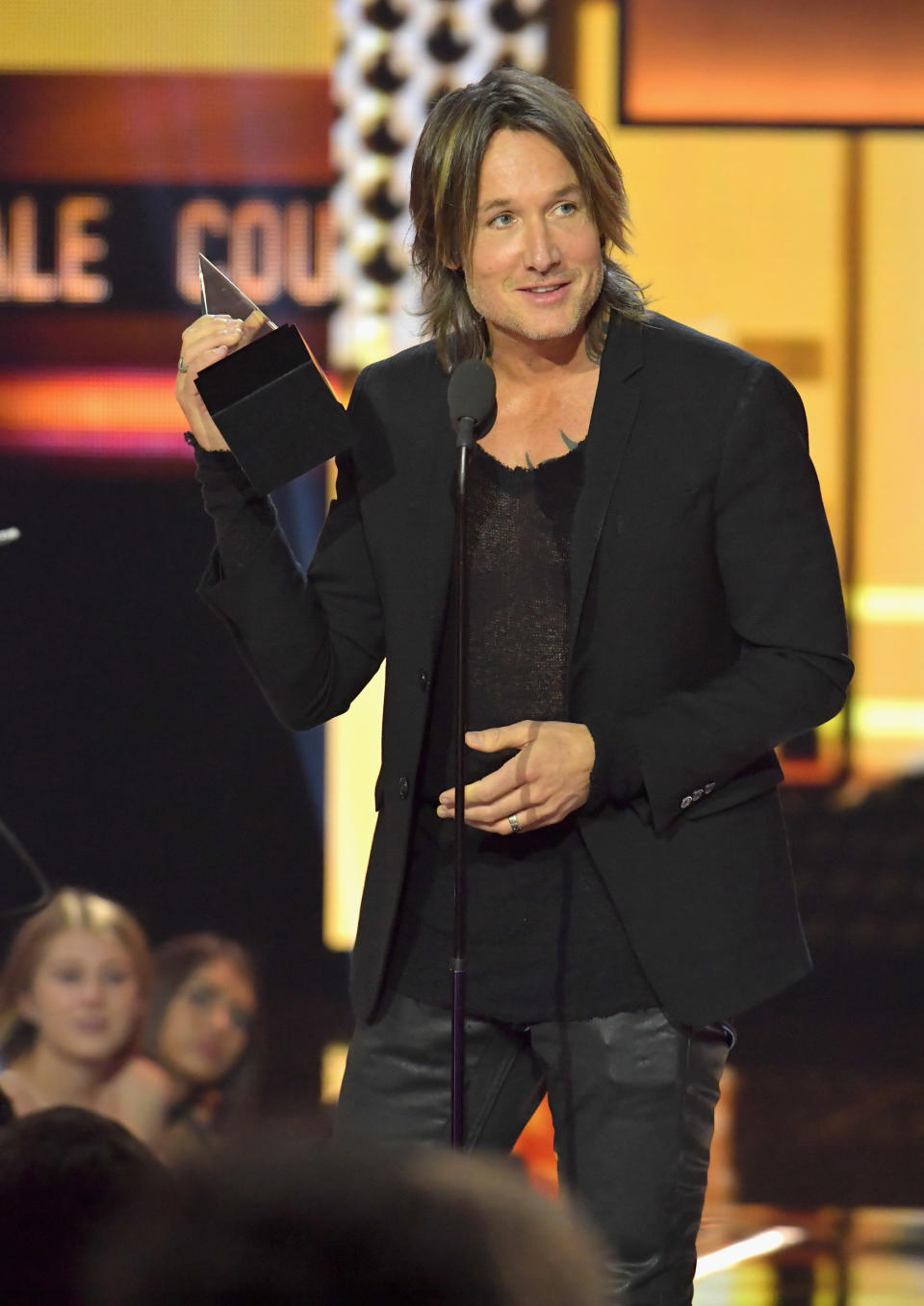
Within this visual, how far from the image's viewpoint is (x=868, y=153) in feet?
12.8

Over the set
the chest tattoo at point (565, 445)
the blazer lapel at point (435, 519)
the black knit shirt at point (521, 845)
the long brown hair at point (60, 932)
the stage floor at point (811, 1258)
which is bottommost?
the stage floor at point (811, 1258)

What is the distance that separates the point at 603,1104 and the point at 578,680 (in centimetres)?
45

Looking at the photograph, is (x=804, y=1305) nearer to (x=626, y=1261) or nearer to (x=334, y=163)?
(x=626, y=1261)

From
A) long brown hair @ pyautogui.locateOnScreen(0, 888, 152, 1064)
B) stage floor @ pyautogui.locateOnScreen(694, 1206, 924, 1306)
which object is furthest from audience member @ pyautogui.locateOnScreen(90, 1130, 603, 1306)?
long brown hair @ pyautogui.locateOnScreen(0, 888, 152, 1064)

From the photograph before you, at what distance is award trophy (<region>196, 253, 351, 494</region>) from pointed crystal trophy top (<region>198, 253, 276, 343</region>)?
0.02 metres

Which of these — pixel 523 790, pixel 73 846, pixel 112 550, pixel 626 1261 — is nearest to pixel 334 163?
pixel 112 550

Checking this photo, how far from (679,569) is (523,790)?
0.98ft

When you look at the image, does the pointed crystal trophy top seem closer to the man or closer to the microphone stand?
the man

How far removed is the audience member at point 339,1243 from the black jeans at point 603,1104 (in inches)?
45.1

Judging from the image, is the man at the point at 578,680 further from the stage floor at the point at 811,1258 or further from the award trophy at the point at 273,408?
the stage floor at the point at 811,1258

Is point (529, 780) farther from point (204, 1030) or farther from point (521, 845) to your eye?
point (204, 1030)

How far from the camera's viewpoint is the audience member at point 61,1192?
861 mm

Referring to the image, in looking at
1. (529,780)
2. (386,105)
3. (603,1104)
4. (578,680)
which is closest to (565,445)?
(578,680)

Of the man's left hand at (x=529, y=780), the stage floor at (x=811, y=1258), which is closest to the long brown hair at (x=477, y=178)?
the man's left hand at (x=529, y=780)
